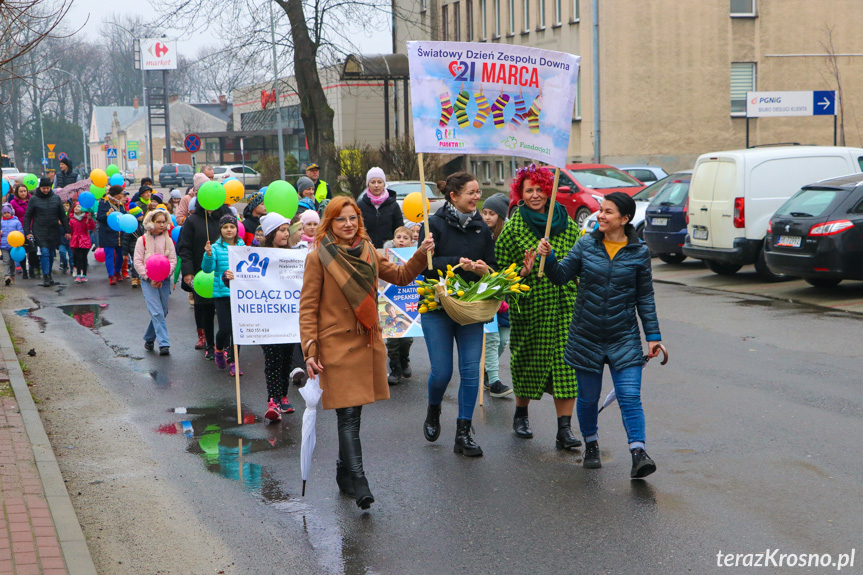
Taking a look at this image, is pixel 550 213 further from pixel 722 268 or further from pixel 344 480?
pixel 722 268

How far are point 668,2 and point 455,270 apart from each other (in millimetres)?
33259

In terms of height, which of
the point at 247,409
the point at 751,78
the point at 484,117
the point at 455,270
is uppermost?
the point at 751,78

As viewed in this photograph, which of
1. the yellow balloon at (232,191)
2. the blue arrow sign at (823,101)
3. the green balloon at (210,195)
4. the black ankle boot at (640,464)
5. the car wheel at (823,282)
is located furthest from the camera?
the blue arrow sign at (823,101)

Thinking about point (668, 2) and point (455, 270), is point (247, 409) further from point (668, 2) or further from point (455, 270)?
point (668, 2)

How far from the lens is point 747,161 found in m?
15.8

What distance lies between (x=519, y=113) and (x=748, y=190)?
9.67m

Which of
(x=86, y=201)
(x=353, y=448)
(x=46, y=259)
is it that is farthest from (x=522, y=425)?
(x=46, y=259)

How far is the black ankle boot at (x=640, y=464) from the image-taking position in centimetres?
602

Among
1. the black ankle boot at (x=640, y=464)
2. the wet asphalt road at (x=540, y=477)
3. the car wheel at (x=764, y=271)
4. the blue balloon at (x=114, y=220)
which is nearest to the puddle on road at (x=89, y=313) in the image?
the blue balloon at (x=114, y=220)

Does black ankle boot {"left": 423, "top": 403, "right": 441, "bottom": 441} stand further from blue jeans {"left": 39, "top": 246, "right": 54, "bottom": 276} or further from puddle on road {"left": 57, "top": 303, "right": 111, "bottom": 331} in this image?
blue jeans {"left": 39, "top": 246, "right": 54, "bottom": 276}

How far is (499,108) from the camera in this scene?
705 cm

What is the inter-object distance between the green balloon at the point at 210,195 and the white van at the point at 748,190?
854 centimetres

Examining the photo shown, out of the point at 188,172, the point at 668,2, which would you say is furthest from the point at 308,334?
the point at 188,172

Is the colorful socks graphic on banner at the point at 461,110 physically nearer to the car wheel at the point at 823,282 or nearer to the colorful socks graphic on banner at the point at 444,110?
the colorful socks graphic on banner at the point at 444,110
